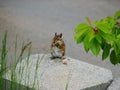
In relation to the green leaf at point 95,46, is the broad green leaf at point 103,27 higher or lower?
higher

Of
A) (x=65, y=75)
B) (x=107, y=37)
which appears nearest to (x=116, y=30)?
(x=107, y=37)

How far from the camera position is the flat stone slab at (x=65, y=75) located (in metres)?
3.14

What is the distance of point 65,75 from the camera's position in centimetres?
331

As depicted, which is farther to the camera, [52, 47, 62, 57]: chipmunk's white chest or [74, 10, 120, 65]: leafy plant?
[52, 47, 62, 57]: chipmunk's white chest

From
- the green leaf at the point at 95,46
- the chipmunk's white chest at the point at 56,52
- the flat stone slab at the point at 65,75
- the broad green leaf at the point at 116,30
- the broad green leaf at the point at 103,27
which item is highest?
the broad green leaf at the point at 103,27

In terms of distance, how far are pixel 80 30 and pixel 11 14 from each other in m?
5.68

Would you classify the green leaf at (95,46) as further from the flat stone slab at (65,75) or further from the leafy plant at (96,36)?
the flat stone slab at (65,75)

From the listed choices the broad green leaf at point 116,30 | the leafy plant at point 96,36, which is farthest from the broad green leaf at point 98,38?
the broad green leaf at point 116,30

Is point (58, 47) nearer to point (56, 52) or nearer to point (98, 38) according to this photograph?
point (56, 52)

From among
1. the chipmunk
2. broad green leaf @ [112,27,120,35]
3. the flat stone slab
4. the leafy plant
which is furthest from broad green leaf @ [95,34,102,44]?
the chipmunk

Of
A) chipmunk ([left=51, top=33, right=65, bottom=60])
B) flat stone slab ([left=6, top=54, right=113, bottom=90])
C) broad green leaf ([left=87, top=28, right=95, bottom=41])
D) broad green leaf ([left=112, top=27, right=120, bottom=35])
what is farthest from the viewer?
chipmunk ([left=51, top=33, right=65, bottom=60])

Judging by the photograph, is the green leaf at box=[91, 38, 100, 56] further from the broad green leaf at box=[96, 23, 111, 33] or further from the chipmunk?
the chipmunk

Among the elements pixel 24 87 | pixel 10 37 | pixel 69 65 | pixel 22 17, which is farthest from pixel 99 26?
pixel 22 17

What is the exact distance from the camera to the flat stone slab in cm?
314
